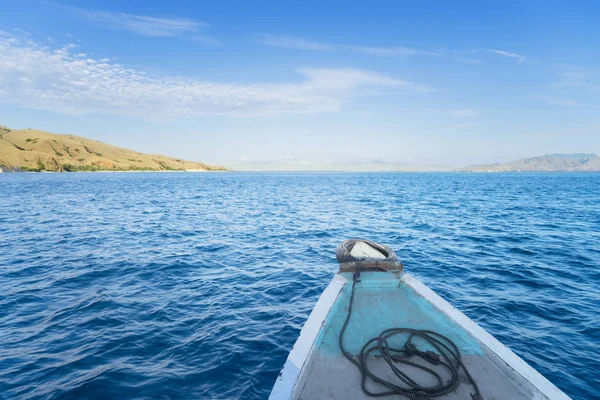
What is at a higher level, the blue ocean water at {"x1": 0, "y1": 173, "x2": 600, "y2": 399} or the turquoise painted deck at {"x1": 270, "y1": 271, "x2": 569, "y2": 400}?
the turquoise painted deck at {"x1": 270, "y1": 271, "x2": 569, "y2": 400}

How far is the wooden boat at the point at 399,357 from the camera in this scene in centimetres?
411

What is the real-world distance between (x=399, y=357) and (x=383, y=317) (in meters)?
1.35

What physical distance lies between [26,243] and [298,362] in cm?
2030

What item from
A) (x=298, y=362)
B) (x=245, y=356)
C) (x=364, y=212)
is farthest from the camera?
(x=364, y=212)

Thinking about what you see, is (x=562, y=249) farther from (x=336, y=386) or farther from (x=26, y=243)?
(x=26, y=243)

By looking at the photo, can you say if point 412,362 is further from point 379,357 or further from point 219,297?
point 219,297

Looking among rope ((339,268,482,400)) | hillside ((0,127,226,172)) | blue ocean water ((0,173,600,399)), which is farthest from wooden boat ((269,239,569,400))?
hillside ((0,127,226,172))

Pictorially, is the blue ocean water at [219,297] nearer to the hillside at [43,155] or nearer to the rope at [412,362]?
the rope at [412,362]


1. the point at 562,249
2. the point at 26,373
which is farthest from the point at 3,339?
the point at 562,249

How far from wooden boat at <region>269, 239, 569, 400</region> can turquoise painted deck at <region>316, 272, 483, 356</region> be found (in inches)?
0.7

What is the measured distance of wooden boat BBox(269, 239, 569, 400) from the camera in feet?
13.5

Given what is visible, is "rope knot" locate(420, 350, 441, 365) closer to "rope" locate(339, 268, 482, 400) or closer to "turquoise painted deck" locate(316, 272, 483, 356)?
"rope" locate(339, 268, 482, 400)

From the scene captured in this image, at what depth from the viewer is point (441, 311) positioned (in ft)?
20.4

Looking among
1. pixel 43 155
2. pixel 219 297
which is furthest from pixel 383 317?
pixel 43 155
